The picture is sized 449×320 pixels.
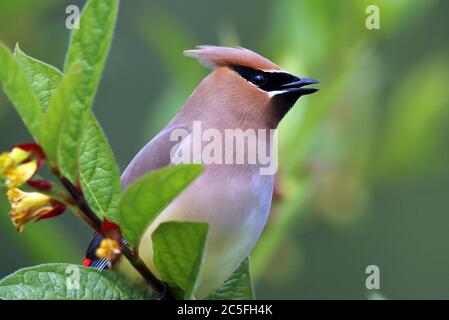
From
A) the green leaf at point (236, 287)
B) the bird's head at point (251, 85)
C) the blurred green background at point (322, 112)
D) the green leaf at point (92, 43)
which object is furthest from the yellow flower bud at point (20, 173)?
the blurred green background at point (322, 112)

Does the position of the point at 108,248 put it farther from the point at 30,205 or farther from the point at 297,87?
the point at 297,87

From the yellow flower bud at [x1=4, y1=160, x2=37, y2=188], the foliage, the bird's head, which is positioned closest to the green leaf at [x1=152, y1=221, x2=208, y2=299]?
the foliage

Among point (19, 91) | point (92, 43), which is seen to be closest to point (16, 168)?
point (19, 91)

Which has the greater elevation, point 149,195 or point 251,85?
point 251,85

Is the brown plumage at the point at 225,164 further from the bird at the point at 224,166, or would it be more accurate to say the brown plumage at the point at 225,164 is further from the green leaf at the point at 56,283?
the green leaf at the point at 56,283

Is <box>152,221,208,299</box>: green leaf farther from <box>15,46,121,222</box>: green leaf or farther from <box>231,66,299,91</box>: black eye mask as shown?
<box>231,66,299,91</box>: black eye mask
